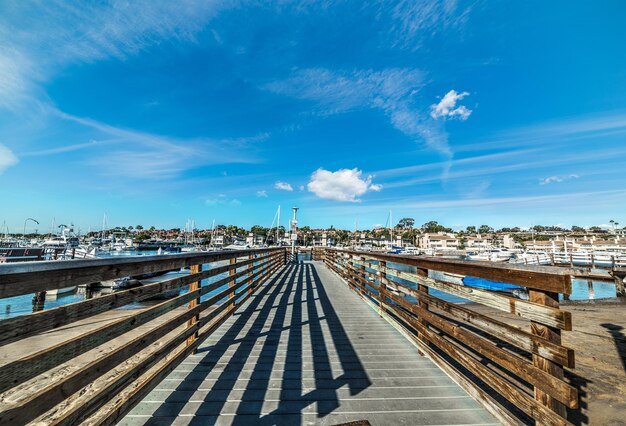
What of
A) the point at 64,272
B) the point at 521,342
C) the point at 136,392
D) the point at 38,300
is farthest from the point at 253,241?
the point at 521,342

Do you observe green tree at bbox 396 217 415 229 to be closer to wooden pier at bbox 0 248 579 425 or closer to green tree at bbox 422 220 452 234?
green tree at bbox 422 220 452 234

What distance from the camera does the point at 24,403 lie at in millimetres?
1268

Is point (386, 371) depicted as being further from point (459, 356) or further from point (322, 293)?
point (322, 293)

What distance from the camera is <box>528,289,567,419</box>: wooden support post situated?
1.76m

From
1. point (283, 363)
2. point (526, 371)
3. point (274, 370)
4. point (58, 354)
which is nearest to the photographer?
point (58, 354)

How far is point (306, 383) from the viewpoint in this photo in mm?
2838

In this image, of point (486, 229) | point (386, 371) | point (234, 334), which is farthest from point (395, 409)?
point (486, 229)

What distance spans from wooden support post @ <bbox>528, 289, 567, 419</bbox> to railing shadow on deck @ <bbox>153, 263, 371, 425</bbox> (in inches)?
56.6

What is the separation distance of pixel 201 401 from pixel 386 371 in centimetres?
183

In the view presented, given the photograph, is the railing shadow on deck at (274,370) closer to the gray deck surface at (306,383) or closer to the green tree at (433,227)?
the gray deck surface at (306,383)

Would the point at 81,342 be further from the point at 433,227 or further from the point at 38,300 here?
the point at 433,227

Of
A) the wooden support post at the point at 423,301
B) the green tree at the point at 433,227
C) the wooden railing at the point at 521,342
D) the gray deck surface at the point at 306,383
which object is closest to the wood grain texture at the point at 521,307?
the wooden railing at the point at 521,342

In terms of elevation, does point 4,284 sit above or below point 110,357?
above

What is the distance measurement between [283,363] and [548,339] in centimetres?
248
